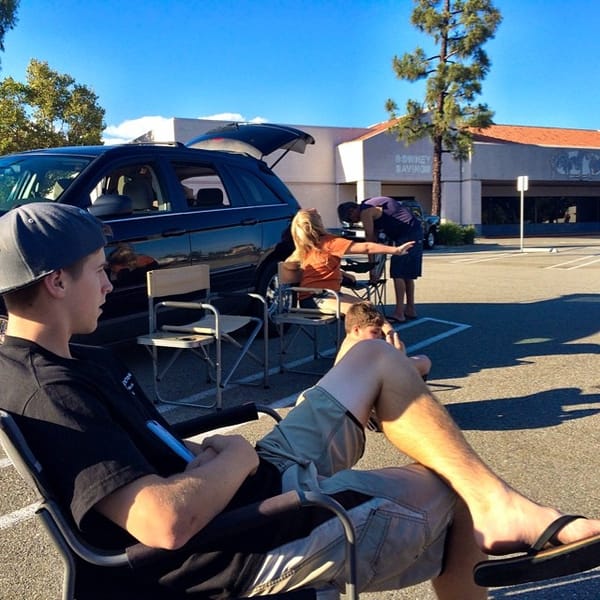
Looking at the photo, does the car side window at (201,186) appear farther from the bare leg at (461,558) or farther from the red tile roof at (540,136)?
the red tile roof at (540,136)

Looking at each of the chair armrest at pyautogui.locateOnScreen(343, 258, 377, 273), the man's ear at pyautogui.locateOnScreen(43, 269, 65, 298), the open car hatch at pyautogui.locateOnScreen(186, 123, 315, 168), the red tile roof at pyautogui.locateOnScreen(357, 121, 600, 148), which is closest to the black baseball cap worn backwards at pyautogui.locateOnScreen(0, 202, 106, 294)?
the man's ear at pyautogui.locateOnScreen(43, 269, 65, 298)

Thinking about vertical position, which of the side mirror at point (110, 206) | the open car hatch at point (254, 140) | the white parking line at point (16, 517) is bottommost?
the white parking line at point (16, 517)

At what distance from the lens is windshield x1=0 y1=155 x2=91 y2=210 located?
5383mm

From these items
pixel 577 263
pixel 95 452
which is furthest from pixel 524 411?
pixel 577 263

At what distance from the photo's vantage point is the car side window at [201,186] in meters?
6.35

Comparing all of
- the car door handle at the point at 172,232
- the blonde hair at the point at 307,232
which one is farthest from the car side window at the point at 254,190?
the car door handle at the point at 172,232

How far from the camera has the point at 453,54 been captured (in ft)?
92.1

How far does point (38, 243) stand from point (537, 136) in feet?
144

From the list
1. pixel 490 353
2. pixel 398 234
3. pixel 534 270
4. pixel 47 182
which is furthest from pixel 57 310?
pixel 534 270

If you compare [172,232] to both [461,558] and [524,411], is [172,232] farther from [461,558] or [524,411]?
[461,558]

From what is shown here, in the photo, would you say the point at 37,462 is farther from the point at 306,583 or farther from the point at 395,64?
the point at 395,64

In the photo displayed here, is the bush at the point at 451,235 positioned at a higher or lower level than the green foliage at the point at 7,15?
lower

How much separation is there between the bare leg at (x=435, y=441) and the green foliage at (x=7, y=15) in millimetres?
23717

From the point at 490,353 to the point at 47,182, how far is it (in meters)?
4.49
